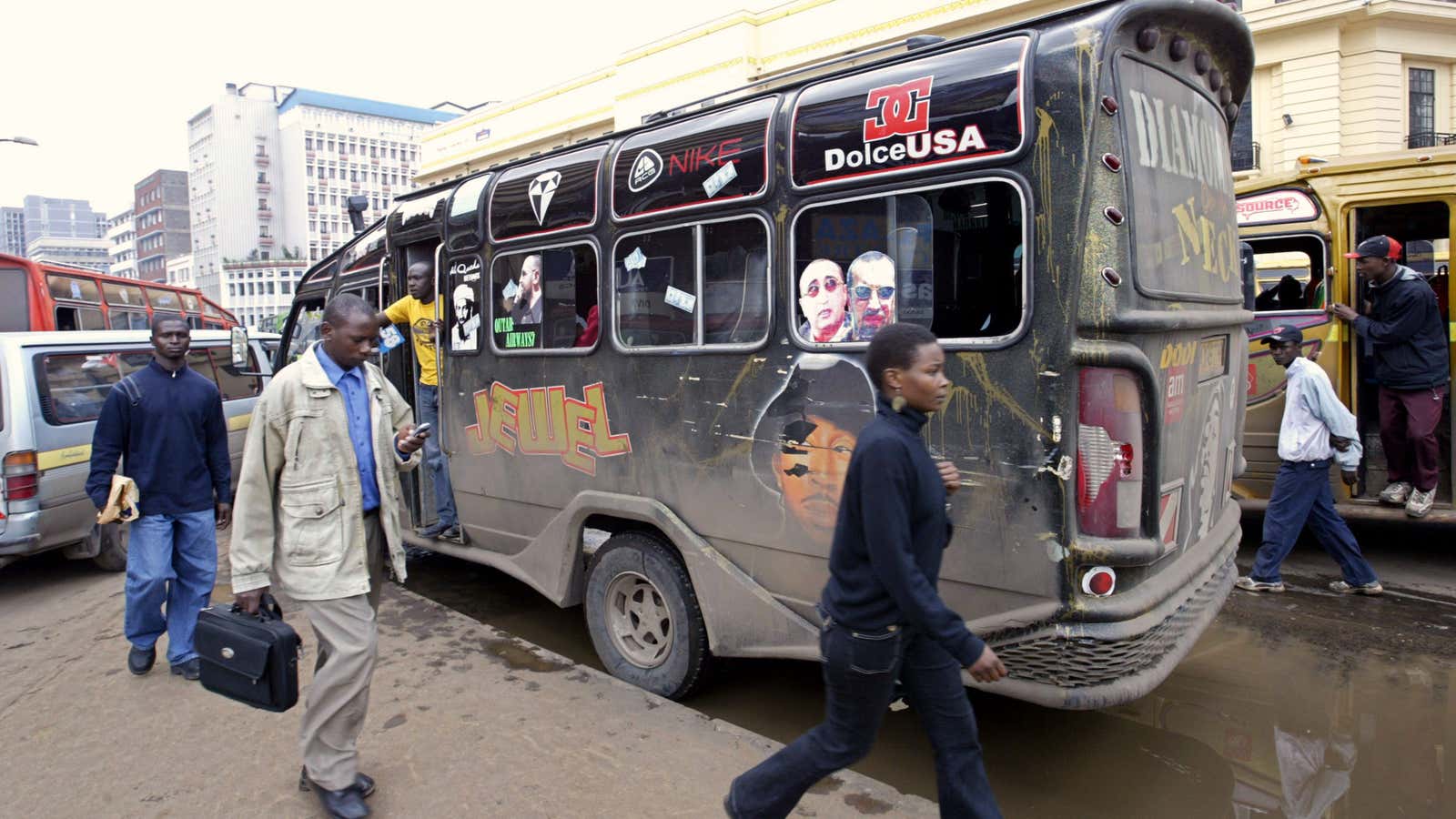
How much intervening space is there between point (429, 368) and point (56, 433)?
3.30m

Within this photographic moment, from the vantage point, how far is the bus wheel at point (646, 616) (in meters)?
4.21

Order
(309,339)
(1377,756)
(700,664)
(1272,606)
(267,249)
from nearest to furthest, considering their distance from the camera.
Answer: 1. (1377,756)
2. (700,664)
3. (1272,606)
4. (309,339)
5. (267,249)

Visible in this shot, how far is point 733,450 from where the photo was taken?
396 centimetres

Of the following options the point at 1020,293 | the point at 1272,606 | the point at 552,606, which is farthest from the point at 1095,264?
the point at 552,606

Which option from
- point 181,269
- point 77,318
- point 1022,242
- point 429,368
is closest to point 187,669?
point 429,368

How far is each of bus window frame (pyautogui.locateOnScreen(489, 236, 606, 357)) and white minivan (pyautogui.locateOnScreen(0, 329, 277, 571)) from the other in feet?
7.47

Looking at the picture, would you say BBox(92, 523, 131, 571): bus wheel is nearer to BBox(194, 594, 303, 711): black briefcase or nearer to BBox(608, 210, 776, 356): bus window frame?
BBox(194, 594, 303, 711): black briefcase

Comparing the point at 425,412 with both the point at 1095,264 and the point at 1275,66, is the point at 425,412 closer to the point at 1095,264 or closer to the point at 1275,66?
the point at 1095,264

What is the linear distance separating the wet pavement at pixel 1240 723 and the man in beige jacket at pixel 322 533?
173 centimetres

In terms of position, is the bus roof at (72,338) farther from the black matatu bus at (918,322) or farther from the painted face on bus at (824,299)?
the painted face on bus at (824,299)

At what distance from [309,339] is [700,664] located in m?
5.05

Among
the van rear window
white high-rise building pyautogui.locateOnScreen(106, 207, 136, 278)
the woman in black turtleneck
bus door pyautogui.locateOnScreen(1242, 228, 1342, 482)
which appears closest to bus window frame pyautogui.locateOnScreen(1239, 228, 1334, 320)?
bus door pyautogui.locateOnScreen(1242, 228, 1342, 482)

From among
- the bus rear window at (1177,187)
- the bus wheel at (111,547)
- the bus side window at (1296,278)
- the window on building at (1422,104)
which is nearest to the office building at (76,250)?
the bus wheel at (111,547)

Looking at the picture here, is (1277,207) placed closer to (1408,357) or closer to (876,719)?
(1408,357)
